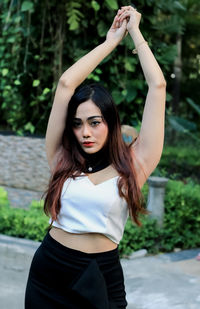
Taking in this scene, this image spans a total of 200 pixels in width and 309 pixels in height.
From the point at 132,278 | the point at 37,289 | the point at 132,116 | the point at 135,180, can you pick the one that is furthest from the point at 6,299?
the point at 132,116

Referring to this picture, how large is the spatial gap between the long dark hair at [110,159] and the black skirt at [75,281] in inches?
7.1

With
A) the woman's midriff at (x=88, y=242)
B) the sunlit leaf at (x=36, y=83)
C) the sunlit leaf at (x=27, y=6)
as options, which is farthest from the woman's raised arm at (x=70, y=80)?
the sunlit leaf at (x=36, y=83)

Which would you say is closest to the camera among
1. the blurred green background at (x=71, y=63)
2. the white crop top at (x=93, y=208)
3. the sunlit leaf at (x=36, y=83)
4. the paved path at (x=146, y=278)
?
the white crop top at (x=93, y=208)

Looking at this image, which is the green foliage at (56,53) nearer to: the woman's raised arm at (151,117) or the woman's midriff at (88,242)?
the woman's raised arm at (151,117)

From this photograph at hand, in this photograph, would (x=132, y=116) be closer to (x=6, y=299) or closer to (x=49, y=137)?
(x=6, y=299)

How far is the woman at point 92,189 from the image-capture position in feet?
6.33

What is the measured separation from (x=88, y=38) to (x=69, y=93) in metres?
4.22

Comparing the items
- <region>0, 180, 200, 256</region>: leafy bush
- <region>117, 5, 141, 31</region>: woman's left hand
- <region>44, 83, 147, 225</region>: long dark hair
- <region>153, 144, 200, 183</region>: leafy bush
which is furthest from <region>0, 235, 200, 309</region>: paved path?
<region>153, 144, 200, 183</region>: leafy bush

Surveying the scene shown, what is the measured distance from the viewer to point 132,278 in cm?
418

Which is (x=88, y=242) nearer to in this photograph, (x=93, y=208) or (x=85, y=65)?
(x=93, y=208)

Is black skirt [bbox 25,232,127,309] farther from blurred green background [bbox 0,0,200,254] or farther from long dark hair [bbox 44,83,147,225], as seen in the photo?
blurred green background [bbox 0,0,200,254]

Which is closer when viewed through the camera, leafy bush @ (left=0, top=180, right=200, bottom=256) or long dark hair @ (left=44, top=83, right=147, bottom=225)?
long dark hair @ (left=44, top=83, right=147, bottom=225)

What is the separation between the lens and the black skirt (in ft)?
6.29

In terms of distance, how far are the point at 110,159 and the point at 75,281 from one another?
528 mm
